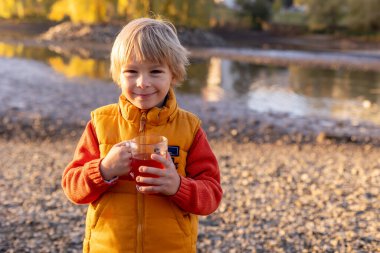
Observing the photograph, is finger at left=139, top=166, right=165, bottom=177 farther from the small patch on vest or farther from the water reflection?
the water reflection

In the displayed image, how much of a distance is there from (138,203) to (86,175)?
0.24 metres

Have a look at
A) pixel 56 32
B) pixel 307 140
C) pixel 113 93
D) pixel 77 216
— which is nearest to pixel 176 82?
pixel 77 216

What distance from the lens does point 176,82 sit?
2.27 metres

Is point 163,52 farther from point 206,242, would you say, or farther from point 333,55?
point 333,55

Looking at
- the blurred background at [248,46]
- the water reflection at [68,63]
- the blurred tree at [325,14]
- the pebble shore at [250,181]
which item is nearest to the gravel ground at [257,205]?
the pebble shore at [250,181]

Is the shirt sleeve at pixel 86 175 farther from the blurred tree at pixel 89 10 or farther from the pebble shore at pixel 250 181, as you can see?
the blurred tree at pixel 89 10

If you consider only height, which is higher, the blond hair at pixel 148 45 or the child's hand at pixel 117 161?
the blond hair at pixel 148 45

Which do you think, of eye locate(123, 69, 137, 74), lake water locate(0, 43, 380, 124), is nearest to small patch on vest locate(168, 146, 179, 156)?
eye locate(123, 69, 137, 74)

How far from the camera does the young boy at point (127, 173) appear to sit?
208 cm

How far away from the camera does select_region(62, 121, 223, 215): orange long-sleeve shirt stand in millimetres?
2098

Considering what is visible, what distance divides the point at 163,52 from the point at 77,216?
352 centimetres

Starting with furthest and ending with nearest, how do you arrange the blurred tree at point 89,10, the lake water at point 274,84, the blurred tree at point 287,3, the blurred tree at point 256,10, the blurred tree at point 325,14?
the blurred tree at point 287,3, the blurred tree at point 256,10, the blurred tree at point 325,14, the blurred tree at point 89,10, the lake water at point 274,84

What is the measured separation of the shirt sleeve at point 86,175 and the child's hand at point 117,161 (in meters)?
0.04

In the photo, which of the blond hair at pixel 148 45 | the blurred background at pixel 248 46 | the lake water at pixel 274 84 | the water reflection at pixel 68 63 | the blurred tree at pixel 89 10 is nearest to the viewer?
the blond hair at pixel 148 45
